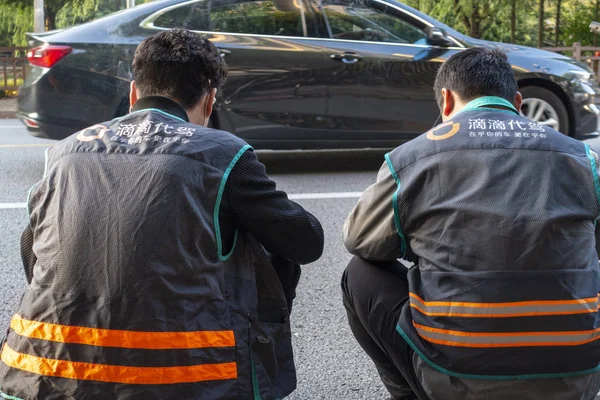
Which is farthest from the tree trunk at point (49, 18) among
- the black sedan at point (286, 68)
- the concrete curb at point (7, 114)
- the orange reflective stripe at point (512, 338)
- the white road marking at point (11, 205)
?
the orange reflective stripe at point (512, 338)

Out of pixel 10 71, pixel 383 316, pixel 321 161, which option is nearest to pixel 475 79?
pixel 383 316

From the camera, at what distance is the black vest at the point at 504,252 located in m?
2.31

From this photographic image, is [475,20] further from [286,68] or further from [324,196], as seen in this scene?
[324,196]

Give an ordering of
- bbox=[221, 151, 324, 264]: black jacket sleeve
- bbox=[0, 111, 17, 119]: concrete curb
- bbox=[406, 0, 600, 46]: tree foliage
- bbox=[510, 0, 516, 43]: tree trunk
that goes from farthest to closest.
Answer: bbox=[510, 0, 516, 43]: tree trunk < bbox=[406, 0, 600, 46]: tree foliage < bbox=[0, 111, 17, 119]: concrete curb < bbox=[221, 151, 324, 264]: black jacket sleeve

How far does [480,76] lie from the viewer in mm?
2623

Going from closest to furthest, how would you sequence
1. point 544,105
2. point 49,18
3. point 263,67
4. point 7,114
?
point 263,67 → point 544,105 → point 7,114 → point 49,18

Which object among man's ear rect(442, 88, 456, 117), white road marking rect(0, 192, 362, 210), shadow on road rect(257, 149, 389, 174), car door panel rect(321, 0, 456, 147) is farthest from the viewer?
shadow on road rect(257, 149, 389, 174)

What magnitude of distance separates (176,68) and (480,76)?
920mm

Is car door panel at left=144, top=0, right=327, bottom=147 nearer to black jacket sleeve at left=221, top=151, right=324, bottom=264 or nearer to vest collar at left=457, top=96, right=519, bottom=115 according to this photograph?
vest collar at left=457, top=96, right=519, bottom=115

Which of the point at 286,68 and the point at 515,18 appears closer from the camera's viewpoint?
the point at 286,68

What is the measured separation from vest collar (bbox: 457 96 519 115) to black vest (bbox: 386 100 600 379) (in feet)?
0.48

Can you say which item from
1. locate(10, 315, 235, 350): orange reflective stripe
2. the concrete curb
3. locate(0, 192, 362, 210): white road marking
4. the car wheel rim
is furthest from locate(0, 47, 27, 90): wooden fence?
locate(10, 315, 235, 350): orange reflective stripe

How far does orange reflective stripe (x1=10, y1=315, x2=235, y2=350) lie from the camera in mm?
2121

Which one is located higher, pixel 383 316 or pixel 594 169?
pixel 594 169
